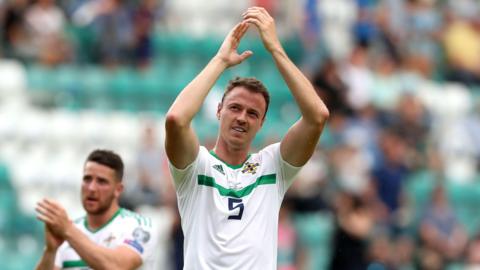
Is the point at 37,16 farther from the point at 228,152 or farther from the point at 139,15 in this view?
the point at 228,152

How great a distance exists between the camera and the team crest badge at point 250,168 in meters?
8.76

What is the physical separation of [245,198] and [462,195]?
36.1ft

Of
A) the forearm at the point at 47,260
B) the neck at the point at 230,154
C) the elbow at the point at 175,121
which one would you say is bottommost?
the forearm at the point at 47,260

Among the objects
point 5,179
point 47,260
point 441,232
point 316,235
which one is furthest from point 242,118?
point 5,179

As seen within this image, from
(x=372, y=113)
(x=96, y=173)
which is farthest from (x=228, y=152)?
(x=372, y=113)

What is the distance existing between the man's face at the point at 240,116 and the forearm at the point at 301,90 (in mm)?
324

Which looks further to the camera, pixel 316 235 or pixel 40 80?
pixel 40 80

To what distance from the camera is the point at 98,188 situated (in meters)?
10.1

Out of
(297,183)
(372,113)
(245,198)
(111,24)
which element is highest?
(111,24)

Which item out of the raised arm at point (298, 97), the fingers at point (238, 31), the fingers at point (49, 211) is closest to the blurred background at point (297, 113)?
the fingers at point (49, 211)

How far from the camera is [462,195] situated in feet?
63.0

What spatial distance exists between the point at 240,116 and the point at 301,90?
441 mm

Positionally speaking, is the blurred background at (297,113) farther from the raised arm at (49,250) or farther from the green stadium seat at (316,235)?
the raised arm at (49,250)

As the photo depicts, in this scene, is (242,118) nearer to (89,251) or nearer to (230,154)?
(230,154)
